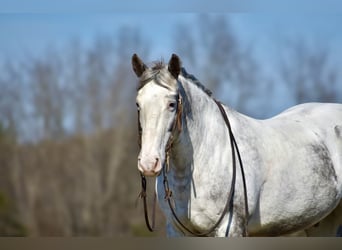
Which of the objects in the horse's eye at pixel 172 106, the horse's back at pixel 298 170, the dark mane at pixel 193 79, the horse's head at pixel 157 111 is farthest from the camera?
the horse's back at pixel 298 170

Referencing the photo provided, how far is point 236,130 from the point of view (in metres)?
2.62

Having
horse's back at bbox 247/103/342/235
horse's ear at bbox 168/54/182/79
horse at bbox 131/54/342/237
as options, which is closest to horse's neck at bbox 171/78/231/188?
horse at bbox 131/54/342/237

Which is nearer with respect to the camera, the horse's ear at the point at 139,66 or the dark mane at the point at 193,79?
the horse's ear at the point at 139,66

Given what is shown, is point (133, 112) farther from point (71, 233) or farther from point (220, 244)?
point (220, 244)

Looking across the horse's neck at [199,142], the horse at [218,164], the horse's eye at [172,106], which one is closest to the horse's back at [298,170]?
the horse at [218,164]

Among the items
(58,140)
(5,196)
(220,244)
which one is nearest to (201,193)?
(220,244)

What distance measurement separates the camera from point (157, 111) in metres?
2.23

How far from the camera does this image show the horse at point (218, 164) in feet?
7.44

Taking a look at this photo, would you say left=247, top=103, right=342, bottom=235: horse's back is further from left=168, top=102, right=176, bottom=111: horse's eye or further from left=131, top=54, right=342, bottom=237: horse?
left=168, top=102, right=176, bottom=111: horse's eye

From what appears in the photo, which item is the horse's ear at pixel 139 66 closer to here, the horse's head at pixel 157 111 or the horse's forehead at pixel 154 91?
the horse's head at pixel 157 111

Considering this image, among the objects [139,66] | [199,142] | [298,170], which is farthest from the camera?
[298,170]

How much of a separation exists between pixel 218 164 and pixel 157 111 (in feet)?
1.32

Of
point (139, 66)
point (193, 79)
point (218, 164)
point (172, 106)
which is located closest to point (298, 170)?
point (218, 164)

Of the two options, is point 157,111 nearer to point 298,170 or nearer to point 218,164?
point 218,164
